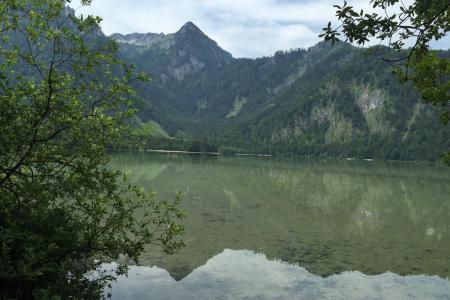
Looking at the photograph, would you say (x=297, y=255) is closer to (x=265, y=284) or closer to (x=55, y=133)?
(x=265, y=284)

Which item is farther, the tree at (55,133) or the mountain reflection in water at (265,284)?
the mountain reflection in water at (265,284)

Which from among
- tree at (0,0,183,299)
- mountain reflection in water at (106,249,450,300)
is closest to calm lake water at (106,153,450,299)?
mountain reflection in water at (106,249,450,300)

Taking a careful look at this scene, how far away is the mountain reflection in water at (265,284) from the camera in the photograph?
76.5 feet

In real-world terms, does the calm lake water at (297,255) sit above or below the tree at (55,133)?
below

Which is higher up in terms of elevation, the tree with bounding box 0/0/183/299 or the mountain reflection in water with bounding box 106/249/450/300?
the tree with bounding box 0/0/183/299

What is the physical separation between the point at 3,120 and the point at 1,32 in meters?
2.76

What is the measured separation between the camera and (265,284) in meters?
25.9

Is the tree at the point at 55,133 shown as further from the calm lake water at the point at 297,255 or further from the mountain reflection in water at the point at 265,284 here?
the calm lake water at the point at 297,255

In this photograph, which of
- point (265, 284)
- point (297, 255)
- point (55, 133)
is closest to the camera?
point (55, 133)

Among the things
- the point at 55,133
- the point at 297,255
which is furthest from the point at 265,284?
the point at 55,133

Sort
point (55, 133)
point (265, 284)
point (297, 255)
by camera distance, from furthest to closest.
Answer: point (297, 255) < point (265, 284) < point (55, 133)

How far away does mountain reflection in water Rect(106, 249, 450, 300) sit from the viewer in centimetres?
2333

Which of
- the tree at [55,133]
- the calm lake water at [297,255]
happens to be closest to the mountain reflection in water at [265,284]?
the calm lake water at [297,255]

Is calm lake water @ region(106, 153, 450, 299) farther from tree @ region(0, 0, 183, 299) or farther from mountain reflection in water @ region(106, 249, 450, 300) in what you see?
tree @ region(0, 0, 183, 299)
